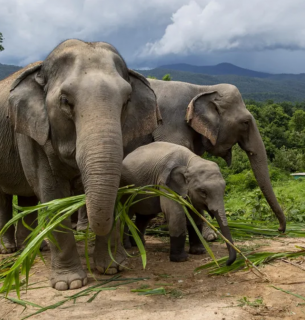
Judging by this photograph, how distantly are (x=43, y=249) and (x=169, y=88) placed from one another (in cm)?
316

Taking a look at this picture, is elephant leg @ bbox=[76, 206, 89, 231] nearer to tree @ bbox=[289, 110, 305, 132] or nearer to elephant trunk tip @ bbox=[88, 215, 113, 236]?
elephant trunk tip @ bbox=[88, 215, 113, 236]

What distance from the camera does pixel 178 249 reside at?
4.93 meters

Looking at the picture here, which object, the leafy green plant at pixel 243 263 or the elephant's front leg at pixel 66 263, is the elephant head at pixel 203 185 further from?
the elephant's front leg at pixel 66 263

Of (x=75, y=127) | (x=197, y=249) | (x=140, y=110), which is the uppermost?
(x=140, y=110)

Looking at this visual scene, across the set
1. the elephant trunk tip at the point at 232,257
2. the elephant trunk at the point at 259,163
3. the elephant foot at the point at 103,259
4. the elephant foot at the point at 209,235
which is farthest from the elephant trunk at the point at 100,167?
the elephant trunk at the point at 259,163

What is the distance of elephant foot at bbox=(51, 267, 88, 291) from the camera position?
4141 mm

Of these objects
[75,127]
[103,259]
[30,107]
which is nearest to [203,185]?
[103,259]

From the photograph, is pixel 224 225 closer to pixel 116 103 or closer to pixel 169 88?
pixel 116 103

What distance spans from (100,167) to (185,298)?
1228mm

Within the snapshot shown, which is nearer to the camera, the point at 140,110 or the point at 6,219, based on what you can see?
the point at 140,110

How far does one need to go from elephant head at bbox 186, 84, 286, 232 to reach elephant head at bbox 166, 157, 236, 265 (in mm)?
2200

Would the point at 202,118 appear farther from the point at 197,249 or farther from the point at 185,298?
the point at 185,298

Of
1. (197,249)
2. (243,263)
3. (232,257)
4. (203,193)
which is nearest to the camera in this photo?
(232,257)

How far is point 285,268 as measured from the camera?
432cm
